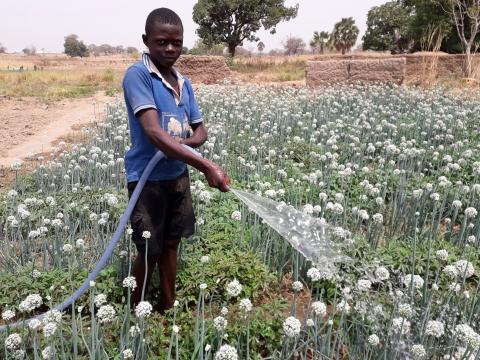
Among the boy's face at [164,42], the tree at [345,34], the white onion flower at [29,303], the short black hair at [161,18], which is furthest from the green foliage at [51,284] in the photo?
the tree at [345,34]

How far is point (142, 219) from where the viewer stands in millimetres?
2586

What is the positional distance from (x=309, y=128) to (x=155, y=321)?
543cm

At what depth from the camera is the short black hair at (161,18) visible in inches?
94.4

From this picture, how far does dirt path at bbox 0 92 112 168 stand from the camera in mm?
8477

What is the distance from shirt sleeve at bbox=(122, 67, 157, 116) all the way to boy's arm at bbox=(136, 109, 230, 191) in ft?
0.16

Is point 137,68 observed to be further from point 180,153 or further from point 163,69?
point 180,153

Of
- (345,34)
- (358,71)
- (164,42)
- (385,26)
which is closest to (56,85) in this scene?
(358,71)

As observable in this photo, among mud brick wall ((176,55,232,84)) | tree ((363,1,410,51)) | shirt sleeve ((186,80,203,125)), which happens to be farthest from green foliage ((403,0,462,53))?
shirt sleeve ((186,80,203,125))

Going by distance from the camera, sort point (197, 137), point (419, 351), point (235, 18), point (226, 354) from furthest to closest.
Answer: point (235, 18), point (197, 137), point (419, 351), point (226, 354)

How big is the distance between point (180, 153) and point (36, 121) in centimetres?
1048

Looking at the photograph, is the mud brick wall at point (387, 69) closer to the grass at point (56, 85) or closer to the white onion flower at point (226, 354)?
the grass at point (56, 85)

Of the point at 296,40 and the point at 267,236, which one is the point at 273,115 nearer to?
the point at 267,236

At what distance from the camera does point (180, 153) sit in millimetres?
2285

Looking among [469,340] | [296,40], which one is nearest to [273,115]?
[469,340]
